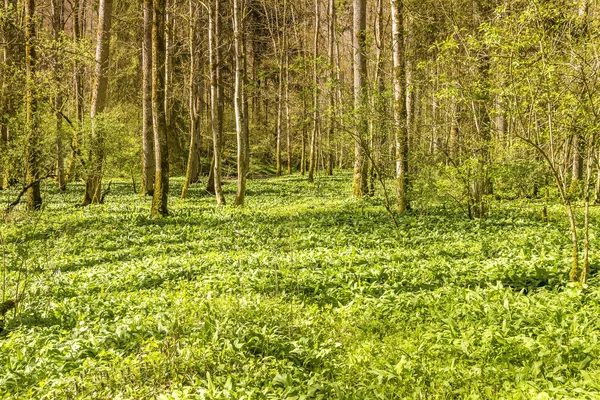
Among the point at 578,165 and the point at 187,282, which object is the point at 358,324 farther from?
the point at 578,165

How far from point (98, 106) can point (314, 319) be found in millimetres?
15228

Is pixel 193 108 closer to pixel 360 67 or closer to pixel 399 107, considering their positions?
pixel 360 67

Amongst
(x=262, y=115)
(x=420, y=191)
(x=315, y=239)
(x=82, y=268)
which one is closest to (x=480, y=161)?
(x=420, y=191)

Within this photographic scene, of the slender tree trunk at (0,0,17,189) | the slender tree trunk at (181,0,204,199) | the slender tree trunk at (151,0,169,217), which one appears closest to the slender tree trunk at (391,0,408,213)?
the slender tree trunk at (151,0,169,217)

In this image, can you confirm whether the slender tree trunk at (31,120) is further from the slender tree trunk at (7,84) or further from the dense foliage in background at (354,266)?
the slender tree trunk at (7,84)

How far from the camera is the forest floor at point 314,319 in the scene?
4492mm

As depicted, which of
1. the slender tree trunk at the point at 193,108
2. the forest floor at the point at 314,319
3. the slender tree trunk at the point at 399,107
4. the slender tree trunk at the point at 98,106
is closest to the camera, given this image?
the forest floor at the point at 314,319

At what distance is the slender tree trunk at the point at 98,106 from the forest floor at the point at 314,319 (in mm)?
6081

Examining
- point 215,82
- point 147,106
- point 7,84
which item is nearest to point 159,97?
point 215,82

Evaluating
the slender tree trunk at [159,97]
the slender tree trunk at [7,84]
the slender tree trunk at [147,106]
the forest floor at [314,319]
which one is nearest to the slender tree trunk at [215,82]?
the slender tree trunk at [147,106]

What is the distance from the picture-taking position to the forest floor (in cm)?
449

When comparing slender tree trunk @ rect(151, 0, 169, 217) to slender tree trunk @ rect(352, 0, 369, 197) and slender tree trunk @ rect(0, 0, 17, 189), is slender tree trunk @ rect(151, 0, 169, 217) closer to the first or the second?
slender tree trunk @ rect(0, 0, 17, 189)

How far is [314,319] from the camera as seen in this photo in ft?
20.6

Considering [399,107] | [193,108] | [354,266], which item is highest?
[193,108]
